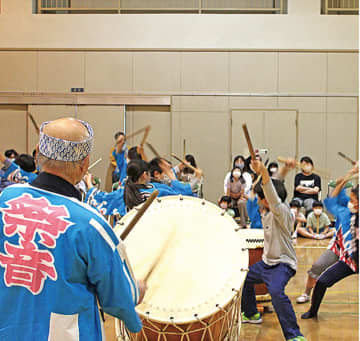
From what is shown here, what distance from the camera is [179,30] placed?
938cm

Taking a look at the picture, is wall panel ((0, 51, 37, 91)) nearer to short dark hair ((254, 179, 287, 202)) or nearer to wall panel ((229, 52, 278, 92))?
wall panel ((229, 52, 278, 92))

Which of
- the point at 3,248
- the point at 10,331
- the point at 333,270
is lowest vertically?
the point at 333,270

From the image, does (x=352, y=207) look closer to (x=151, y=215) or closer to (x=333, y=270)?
(x=333, y=270)

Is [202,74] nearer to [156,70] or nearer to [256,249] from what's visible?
[156,70]

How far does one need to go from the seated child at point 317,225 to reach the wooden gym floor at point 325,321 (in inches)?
107

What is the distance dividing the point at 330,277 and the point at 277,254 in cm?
66

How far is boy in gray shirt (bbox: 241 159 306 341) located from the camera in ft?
9.87

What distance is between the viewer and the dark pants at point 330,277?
11.7 ft

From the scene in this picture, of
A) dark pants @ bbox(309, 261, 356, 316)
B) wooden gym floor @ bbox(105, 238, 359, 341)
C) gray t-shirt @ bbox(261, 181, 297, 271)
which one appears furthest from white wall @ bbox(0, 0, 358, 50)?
gray t-shirt @ bbox(261, 181, 297, 271)

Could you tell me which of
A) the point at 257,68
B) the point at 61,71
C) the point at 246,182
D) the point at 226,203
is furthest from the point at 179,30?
the point at 226,203

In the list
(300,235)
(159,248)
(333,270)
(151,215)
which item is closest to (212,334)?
(159,248)

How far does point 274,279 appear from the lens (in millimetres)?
3102

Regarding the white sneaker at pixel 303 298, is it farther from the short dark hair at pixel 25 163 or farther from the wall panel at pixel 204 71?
the wall panel at pixel 204 71

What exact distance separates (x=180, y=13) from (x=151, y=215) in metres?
7.66
